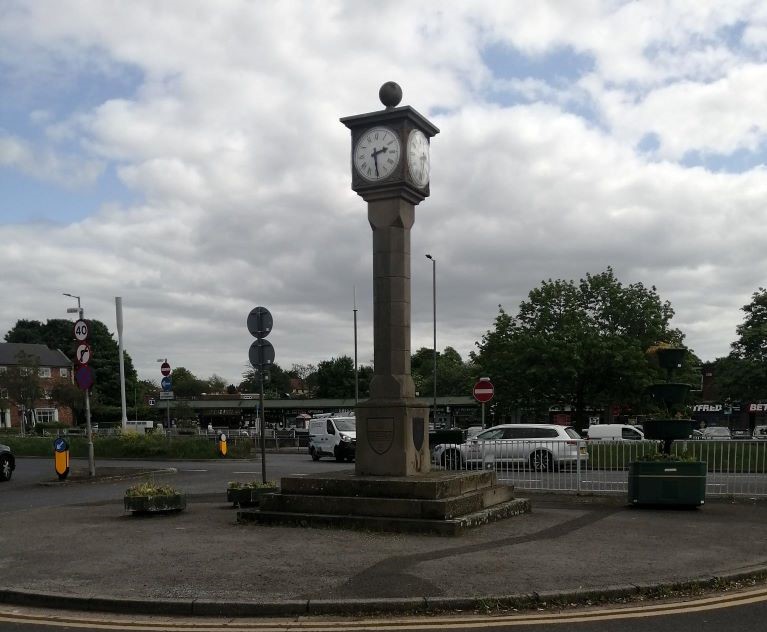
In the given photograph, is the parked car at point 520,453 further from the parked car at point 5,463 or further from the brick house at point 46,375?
the brick house at point 46,375

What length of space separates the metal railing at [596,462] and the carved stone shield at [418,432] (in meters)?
4.67

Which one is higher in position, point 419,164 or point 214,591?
point 419,164

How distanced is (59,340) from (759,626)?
119157 mm

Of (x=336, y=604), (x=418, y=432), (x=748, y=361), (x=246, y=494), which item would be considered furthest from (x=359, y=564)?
(x=748, y=361)

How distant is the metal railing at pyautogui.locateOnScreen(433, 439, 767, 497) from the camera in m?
15.5

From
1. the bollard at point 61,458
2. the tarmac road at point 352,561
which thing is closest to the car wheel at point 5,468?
the bollard at point 61,458

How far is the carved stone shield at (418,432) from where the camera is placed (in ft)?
40.0

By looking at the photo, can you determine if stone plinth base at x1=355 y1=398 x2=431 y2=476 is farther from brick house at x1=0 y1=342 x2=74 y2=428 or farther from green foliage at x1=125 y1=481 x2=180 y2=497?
brick house at x1=0 y1=342 x2=74 y2=428

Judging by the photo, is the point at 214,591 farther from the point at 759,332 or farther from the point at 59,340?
the point at 59,340

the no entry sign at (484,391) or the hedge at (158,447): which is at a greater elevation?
the no entry sign at (484,391)

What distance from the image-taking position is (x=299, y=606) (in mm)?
6699

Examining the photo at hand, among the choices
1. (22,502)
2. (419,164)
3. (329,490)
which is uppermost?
(419,164)

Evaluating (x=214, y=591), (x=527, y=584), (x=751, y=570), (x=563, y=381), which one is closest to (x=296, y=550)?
(x=214, y=591)

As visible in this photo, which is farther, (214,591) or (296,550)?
(296,550)
